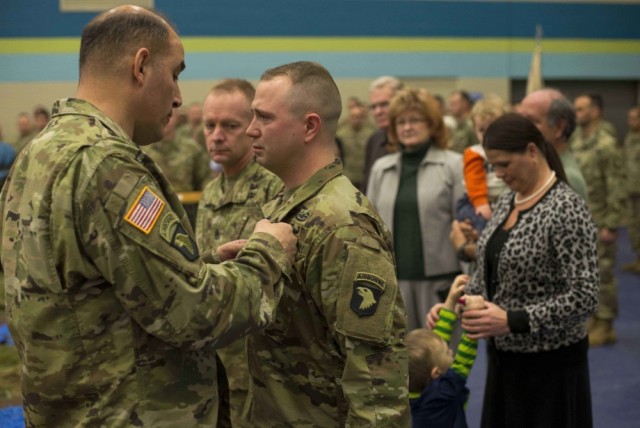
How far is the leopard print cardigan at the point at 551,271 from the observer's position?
2670 mm

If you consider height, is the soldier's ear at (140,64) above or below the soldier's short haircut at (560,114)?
above

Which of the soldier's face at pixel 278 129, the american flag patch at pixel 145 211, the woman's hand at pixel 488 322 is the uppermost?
the soldier's face at pixel 278 129

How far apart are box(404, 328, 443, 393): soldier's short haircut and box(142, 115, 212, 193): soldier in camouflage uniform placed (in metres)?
5.29

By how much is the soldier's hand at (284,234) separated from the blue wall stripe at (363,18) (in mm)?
12164

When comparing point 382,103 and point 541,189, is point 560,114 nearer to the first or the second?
point 541,189

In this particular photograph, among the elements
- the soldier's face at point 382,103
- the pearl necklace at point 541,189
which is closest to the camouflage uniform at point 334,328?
the pearl necklace at point 541,189

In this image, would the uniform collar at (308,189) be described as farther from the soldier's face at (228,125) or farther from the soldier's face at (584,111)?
the soldier's face at (584,111)

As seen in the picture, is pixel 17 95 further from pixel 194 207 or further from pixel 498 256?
pixel 498 256

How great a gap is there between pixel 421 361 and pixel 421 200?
4.76 feet

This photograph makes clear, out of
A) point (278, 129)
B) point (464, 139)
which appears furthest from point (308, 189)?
point (464, 139)

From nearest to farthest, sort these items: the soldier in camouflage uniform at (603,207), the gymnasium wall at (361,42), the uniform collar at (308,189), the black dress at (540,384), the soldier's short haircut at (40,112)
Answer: the uniform collar at (308,189)
the black dress at (540,384)
the soldier in camouflage uniform at (603,207)
the soldier's short haircut at (40,112)
the gymnasium wall at (361,42)

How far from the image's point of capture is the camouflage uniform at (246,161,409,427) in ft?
6.01

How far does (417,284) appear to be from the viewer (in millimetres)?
4027

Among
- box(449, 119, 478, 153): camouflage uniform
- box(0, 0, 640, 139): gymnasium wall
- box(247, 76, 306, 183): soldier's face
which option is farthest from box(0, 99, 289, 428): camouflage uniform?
box(0, 0, 640, 139): gymnasium wall
